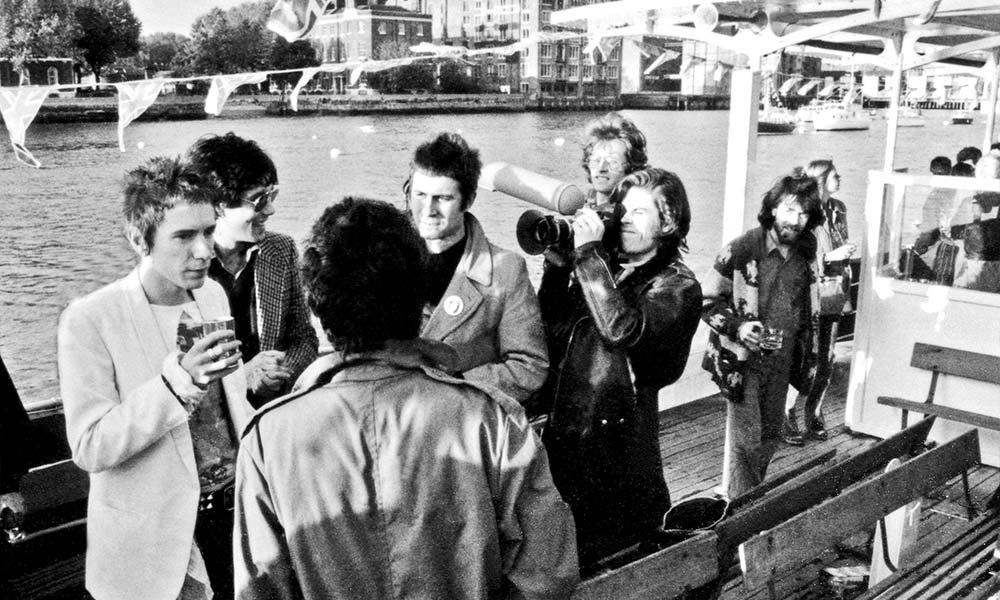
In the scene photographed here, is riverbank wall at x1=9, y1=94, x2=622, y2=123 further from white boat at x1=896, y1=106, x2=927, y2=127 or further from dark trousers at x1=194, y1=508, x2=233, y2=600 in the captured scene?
white boat at x1=896, y1=106, x2=927, y2=127

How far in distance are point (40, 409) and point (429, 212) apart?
1.86m

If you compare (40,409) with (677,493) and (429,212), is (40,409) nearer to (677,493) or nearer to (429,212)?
(429,212)

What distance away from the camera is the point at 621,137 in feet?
9.41

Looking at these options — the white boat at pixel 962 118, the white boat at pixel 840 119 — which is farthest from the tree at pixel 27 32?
the white boat at pixel 962 118

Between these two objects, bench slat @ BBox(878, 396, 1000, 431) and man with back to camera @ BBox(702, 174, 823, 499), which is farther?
bench slat @ BBox(878, 396, 1000, 431)

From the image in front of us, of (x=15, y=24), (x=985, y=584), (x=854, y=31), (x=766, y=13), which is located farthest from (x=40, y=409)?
(x=15, y=24)

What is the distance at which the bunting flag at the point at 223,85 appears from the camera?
432 centimetres

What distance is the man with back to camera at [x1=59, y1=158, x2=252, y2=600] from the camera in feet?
4.91

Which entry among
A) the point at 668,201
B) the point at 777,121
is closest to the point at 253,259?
the point at 668,201

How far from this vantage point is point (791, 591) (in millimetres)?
2957

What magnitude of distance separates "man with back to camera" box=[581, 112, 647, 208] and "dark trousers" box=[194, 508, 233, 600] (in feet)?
5.18

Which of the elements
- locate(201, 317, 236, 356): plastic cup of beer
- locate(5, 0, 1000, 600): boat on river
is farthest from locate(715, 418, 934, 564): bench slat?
locate(201, 317, 236, 356): plastic cup of beer

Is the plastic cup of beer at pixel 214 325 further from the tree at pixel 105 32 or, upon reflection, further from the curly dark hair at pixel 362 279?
the tree at pixel 105 32

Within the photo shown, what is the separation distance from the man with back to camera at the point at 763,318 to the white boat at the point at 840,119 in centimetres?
5557
